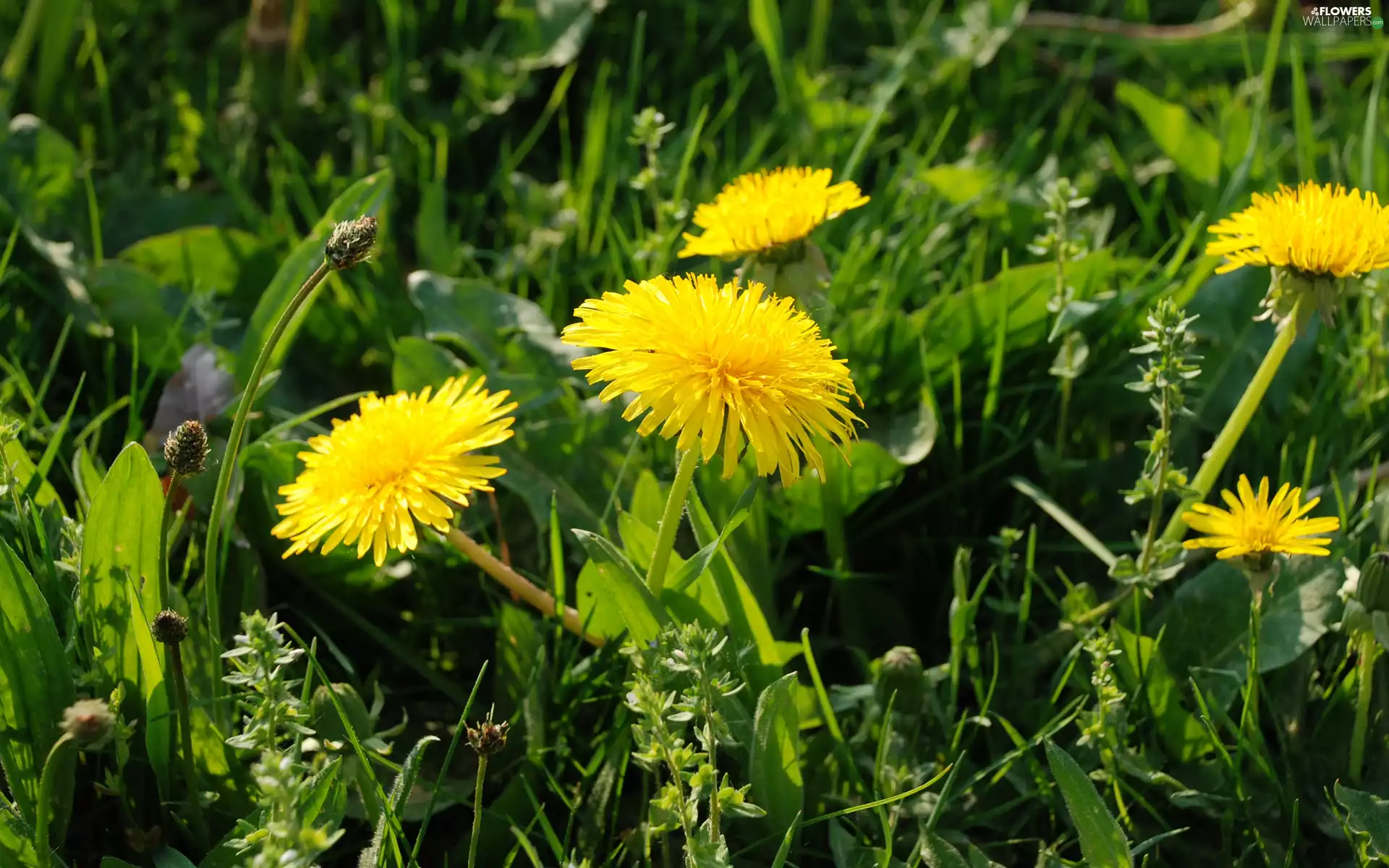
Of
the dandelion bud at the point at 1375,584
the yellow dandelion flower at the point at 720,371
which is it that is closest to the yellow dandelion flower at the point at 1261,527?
the dandelion bud at the point at 1375,584

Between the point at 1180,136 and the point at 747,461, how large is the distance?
1.22 m

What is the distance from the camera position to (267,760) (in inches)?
40.0

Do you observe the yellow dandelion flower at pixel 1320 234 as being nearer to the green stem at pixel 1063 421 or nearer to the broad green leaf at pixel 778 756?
the green stem at pixel 1063 421

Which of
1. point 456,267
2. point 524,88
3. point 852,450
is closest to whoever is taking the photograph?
point 852,450

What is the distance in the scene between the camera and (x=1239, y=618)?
1615mm

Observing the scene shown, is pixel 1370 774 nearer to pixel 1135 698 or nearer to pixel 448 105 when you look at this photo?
pixel 1135 698

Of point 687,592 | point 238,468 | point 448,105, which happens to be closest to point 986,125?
point 448,105

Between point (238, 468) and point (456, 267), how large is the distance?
2.13 ft

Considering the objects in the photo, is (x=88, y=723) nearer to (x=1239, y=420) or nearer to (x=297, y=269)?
(x=297, y=269)

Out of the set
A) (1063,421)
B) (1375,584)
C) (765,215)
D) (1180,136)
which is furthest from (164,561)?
(1180,136)

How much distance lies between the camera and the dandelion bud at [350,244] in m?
1.18

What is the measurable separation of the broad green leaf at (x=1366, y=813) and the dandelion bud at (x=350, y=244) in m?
1.14

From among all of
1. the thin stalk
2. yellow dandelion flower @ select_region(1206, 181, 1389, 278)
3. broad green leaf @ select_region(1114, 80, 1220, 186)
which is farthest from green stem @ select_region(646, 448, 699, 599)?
broad green leaf @ select_region(1114, 80, 1220, 186)

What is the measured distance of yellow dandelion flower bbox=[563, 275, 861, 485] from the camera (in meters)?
1.25
